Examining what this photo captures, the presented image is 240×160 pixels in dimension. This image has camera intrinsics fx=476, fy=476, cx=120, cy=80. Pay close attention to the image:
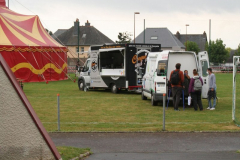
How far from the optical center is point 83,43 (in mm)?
96500

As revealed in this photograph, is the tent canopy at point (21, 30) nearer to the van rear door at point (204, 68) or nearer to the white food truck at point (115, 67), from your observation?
the white food truck at point (115, 67)

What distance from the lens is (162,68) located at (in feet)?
62.2

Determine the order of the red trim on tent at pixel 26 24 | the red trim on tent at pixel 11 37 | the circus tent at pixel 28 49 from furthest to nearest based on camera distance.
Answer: the red trim on tent at pixel 26 24, the red trim on tent at pixel 11 37, the circus tent at pixel 28 49

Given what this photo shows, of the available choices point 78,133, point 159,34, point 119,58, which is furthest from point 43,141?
point 159,34

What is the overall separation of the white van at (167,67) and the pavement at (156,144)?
7.22m

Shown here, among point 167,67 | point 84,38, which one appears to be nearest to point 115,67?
point 167,67

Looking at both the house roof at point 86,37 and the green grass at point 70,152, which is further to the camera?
the house roof at point 86,37

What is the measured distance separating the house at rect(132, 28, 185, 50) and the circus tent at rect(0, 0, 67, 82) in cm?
5204

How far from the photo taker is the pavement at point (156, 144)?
8.95 metres

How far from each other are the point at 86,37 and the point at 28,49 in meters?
59.5

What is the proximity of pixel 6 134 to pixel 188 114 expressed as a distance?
1034 cm

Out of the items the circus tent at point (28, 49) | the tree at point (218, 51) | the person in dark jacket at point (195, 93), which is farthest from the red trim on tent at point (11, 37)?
the tree at point (218, 51)

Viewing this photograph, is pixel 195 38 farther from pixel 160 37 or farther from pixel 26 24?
pixel 26 24

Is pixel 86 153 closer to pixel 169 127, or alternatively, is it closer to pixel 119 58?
pixel 169 127
